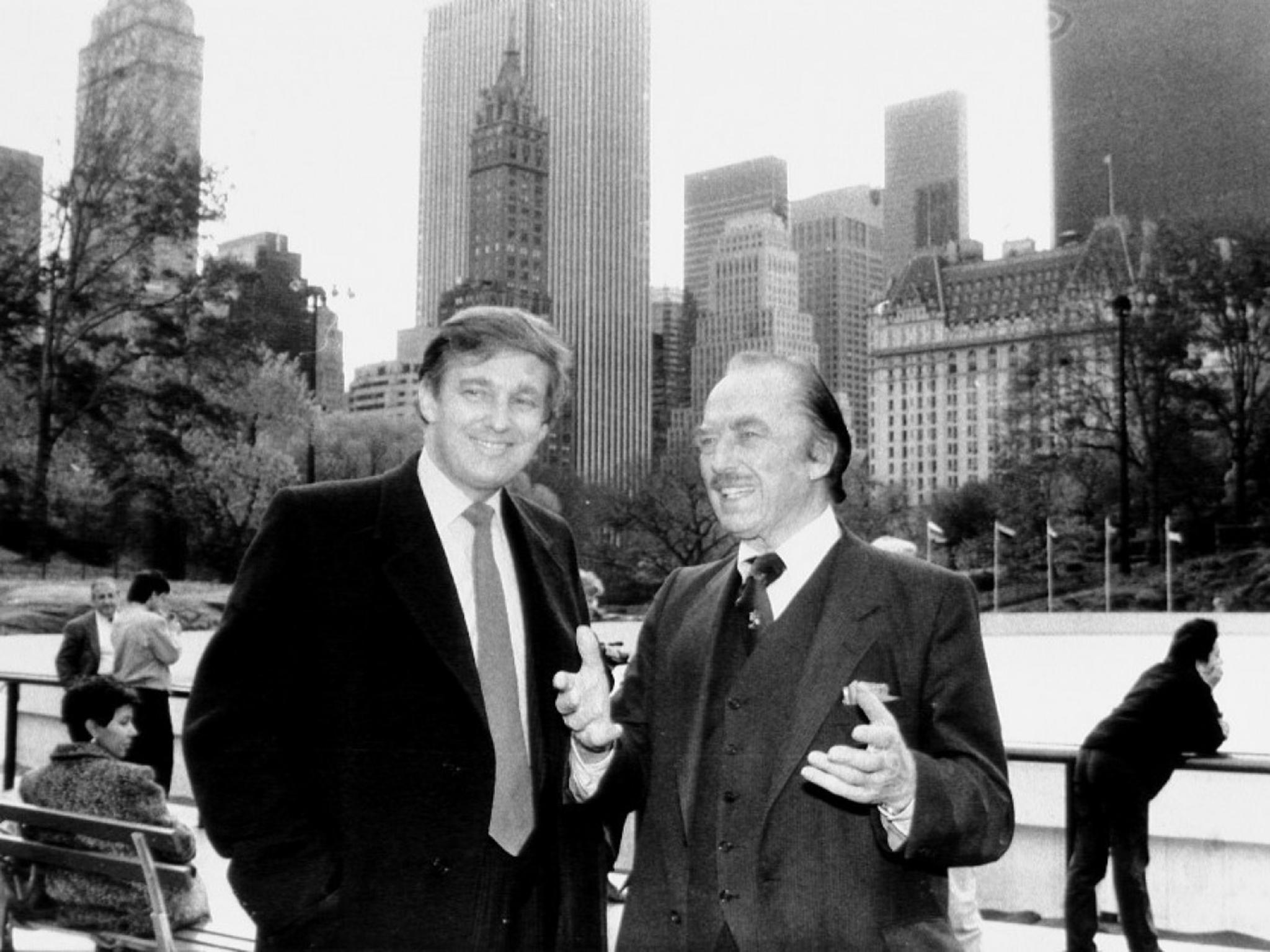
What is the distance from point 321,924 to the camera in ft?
4.09

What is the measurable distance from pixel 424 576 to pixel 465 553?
3.4 inches

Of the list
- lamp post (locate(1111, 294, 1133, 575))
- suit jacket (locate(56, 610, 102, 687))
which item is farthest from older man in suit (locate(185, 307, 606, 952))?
lamp post (locate(1111, 294, 1133, 575))

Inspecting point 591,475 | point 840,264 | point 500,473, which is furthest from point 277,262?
point 500,473

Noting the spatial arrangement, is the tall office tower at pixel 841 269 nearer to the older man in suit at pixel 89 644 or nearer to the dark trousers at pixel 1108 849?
the older man in suit at pixel 89 644

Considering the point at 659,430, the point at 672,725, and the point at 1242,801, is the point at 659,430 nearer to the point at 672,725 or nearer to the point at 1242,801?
the point at 1242,801

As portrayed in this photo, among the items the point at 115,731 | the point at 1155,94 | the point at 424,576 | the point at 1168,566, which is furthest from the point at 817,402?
the point at 1168,566

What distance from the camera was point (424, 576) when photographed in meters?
1.30

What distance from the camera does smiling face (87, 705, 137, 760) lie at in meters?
2.82

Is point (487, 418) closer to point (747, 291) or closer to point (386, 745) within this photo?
point (386, 745)

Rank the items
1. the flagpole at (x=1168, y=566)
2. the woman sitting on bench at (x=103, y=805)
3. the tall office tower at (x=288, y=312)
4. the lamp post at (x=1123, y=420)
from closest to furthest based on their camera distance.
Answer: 1. the woman sitting on bench at (x=103, y=805)
2. the tall office tower at (x=288, y=312)
3. the flagpole at (x=1168, y=566)
4. the lamp post at (x=1123, y=420)

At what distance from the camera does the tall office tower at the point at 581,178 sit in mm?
8391

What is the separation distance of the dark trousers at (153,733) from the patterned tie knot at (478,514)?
10.3 feet

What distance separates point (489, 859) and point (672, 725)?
236 millimetres

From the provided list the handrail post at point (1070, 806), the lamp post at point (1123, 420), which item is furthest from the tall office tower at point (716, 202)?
the handrail post at point (1070, 806)
